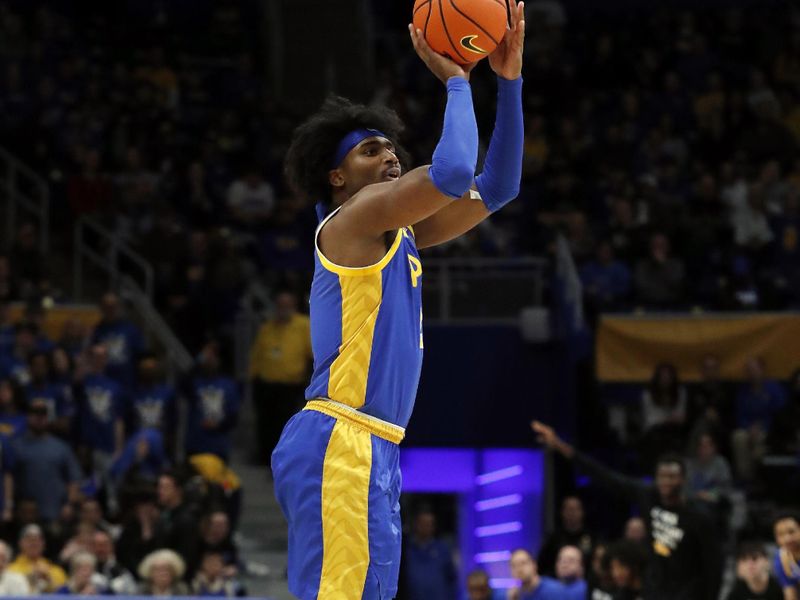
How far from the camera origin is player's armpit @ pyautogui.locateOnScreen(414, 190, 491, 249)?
5.03m

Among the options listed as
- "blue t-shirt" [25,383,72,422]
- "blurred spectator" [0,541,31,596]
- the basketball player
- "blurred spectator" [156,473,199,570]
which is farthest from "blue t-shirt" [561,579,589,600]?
the basketball player

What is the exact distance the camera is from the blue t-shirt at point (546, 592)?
10.3 meters

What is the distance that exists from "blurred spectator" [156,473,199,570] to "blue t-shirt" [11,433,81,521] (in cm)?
89

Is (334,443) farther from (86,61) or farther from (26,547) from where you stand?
(86,61)

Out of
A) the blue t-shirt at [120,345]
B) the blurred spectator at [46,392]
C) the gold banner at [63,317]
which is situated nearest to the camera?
the blurred spectator at [46,392]

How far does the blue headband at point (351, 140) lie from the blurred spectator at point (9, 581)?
22.0 feet

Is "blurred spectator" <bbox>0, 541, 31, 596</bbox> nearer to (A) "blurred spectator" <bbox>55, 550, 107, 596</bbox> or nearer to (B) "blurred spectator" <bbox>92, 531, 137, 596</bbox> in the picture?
(A) "blurred spectator" <bbox>55, 550, 107, 596</bbox>

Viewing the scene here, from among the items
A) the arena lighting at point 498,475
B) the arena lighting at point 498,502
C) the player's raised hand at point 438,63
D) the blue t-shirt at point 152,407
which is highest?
the player's raised hand at point 438,63

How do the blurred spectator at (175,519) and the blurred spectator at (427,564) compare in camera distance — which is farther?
the blurred spectator at (427,564)

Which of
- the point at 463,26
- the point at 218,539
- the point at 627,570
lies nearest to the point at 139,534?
the point at 218,539

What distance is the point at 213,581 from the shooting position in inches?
441

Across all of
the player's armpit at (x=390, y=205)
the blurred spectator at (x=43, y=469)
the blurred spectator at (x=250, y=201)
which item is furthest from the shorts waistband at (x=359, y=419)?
the blurred spectator at (x=250, y=201)

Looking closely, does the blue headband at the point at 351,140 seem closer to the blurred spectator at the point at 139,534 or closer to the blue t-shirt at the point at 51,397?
the blurred spectator at the point at 139,534

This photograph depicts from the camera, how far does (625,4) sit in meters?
22.9
